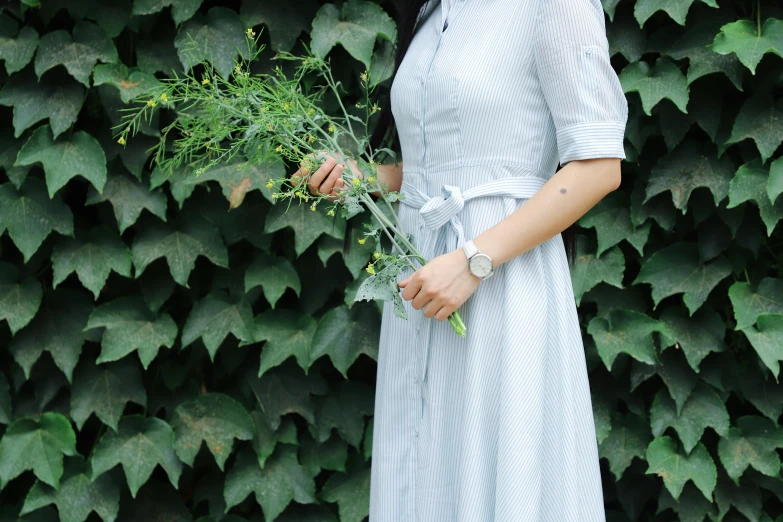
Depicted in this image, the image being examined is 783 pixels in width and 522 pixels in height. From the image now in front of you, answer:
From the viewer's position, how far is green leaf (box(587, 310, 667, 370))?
1.59m

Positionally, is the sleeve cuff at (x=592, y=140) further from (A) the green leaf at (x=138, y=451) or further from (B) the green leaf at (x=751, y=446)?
(A) the green leaf at (x=138, y=451)

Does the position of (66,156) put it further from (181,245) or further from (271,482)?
(271,482)

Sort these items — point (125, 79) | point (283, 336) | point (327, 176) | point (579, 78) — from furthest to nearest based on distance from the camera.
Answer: point (283, 336) → point (125, 79) → point (327, 176) → point (579, 78)

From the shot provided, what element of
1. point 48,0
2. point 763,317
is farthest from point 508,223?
point 48,0

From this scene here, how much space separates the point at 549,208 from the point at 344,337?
2.77 feet

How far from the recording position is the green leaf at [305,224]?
1621mm

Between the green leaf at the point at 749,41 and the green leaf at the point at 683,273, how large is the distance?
390mm

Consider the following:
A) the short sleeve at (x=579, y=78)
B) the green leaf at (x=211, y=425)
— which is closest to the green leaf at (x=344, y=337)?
the green leaf at (x=211, y=425)

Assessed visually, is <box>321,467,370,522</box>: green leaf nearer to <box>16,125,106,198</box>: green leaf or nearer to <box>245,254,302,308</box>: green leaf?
<box>245,254,302,308</box>: green leaf

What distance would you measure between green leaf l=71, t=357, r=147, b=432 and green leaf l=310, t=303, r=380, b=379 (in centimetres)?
41

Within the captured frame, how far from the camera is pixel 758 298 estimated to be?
158 centimetres

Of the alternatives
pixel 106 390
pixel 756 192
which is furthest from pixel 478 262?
pixel 106 390

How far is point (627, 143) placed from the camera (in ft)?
5.32

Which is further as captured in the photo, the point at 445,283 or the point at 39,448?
the point at 39,448
